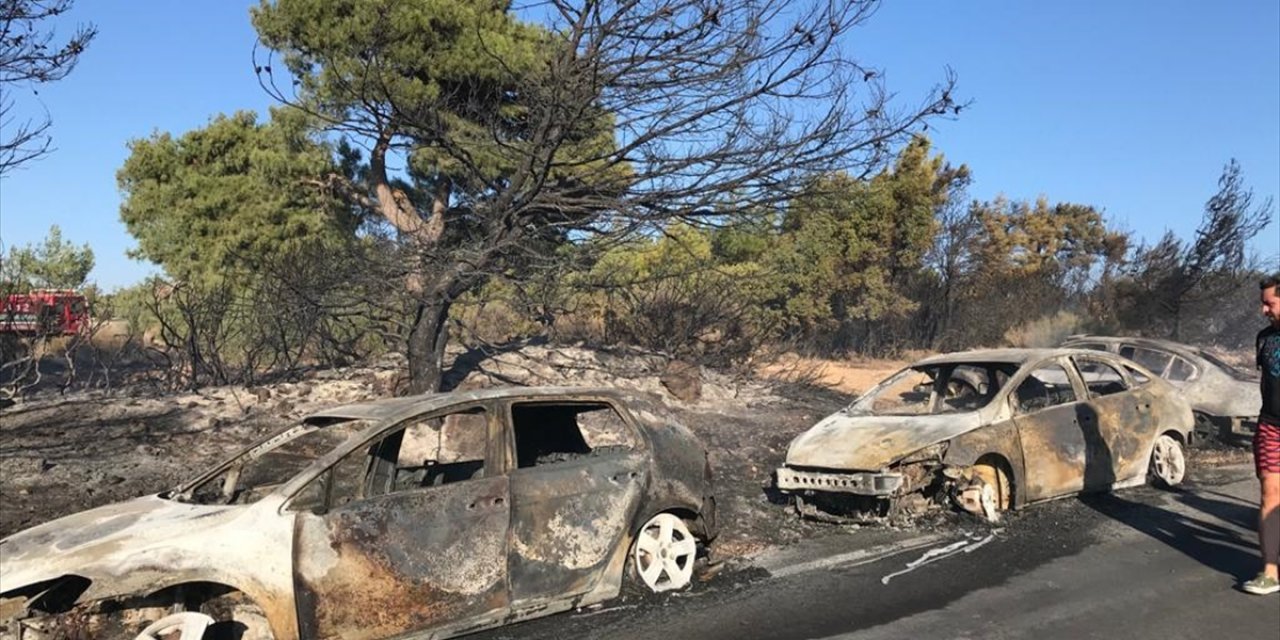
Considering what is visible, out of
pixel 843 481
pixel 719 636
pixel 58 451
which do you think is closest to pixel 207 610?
pixel 719 636

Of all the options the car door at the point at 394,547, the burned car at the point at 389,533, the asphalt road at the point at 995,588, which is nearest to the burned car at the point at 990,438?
the asphalt road at the point at 995,588

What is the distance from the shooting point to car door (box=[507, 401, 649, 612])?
531cm

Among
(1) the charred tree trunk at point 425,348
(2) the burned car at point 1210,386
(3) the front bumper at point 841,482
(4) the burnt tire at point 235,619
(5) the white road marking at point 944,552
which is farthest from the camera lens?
(1) the charred tree trunk at point 425,348

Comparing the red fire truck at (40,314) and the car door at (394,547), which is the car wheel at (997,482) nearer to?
the car door at (394,547)

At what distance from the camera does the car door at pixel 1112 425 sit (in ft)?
27.6

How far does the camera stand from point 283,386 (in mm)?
13141

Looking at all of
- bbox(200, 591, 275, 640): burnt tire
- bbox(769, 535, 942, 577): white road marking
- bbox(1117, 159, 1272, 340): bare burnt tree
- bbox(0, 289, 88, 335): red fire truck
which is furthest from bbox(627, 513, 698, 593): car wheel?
bbox(1117, 159, 1272, 340): bare burnt tree

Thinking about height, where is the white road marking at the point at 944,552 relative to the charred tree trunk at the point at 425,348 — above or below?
below

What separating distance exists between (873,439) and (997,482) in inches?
46.4

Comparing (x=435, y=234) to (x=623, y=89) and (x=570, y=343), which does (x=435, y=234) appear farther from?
(x=570, y=343)

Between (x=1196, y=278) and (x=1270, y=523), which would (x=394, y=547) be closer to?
(x=1270, y=523)

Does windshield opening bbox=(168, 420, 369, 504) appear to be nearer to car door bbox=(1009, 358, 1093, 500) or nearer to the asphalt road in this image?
the asphalt road

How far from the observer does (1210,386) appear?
11.4m

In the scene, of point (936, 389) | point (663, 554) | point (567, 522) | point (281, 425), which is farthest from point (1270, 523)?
point (281, 425)
